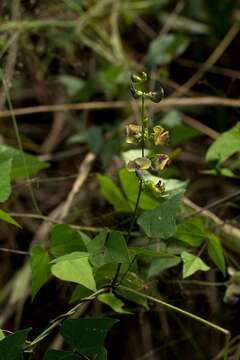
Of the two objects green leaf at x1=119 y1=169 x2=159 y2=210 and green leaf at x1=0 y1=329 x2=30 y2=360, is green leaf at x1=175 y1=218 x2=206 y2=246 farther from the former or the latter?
green leaf at x1=0 y1=329 x2=30 y2=360

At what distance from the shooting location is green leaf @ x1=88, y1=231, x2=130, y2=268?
677mm

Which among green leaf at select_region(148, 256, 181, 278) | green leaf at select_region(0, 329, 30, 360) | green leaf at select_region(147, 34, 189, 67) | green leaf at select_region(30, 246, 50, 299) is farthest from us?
green leaf at select_region(147, 34, 189, 67)

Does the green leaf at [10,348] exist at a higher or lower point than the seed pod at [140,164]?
lower

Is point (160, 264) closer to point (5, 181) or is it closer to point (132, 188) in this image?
point (132, 188)

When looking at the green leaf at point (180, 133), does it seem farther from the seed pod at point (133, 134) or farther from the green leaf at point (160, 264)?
the seed pod at point (133, 134)

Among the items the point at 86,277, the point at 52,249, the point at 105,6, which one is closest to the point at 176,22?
the point at 105,6

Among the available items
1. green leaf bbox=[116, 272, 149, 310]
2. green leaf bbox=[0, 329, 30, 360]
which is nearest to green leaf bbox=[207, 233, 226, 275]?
green leaf bbox=[116, 272, 149, 310]

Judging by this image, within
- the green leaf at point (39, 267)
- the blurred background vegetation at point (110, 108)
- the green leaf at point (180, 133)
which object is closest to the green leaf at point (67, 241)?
the green leaf at point (39, 267)

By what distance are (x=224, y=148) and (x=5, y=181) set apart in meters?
0.35

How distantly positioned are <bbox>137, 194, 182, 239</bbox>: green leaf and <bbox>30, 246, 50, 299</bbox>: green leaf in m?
0.14

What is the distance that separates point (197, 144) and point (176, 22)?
39 cm

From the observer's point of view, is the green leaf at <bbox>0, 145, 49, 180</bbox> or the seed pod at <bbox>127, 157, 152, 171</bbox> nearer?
the seed pod at <bbox>127, 157, 152, 171</bbox>

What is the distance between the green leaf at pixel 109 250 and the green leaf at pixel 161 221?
3 centimetres

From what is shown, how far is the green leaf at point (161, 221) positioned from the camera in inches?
27.3
